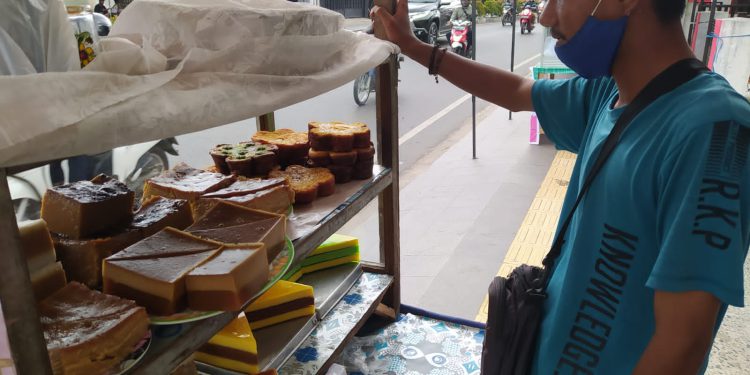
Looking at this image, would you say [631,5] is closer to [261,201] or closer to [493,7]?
[261,201]

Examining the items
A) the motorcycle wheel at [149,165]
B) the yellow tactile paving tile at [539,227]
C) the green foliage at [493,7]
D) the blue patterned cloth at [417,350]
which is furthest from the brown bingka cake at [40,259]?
the green foliage at [493,7]

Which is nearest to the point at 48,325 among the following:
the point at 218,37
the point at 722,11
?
the point at 218,37

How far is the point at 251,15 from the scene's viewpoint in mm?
1365

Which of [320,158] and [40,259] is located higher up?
[40,259]

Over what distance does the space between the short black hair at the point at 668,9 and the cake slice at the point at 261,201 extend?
107 centimetres

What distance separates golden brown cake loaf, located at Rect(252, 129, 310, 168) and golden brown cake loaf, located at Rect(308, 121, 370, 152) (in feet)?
0.15

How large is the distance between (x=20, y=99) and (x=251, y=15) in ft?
2.21

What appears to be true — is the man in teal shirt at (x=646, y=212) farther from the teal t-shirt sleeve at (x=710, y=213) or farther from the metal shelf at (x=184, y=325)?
the metal shelf at (x=184, y=325)

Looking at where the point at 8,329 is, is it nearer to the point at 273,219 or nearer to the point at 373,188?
the point at 273,219

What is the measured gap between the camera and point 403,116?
792cm

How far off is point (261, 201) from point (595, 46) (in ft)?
3.16

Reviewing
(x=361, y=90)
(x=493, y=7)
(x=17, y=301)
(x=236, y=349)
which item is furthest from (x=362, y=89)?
(x=493, y=7)

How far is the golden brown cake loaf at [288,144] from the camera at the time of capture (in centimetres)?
207

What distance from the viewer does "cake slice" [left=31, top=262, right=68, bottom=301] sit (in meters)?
Answer: 1.07
